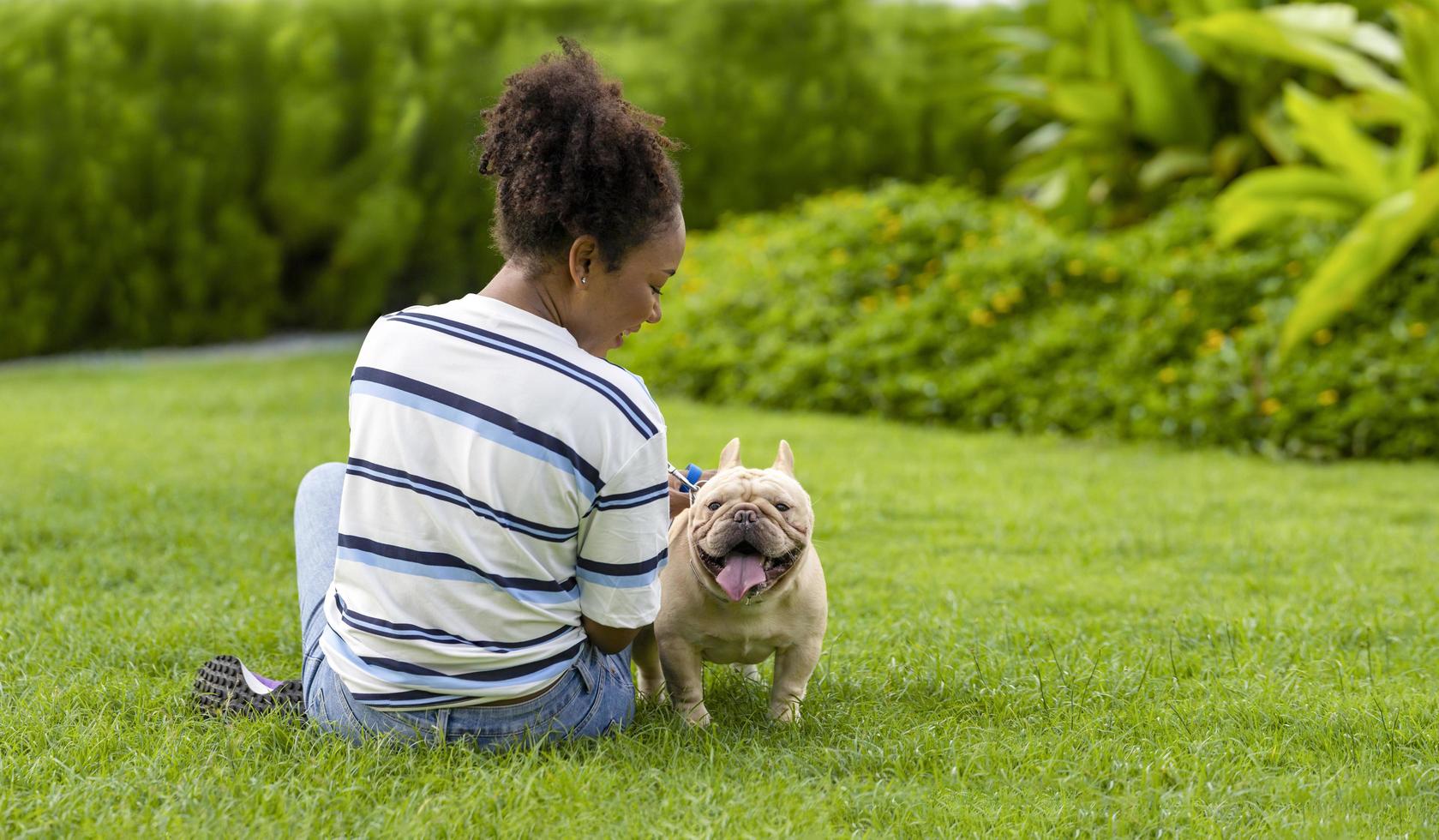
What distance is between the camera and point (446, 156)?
472 inches

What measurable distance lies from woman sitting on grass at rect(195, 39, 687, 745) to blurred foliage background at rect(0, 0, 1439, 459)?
17.2 feet

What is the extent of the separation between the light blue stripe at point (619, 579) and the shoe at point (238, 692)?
0.79 metres

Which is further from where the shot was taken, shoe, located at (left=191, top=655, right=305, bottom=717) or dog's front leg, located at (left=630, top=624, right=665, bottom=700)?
dog's front leg, located at (left=630, top=624, right=665, bottom=700)

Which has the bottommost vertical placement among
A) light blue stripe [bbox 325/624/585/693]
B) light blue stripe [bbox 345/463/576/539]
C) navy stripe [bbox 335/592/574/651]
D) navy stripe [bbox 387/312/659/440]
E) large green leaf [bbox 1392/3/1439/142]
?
light blue stripe [bbox 325/624/585/693]

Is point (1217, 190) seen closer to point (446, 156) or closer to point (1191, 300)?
point (1191, 300)

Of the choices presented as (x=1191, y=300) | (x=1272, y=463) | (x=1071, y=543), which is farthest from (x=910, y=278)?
(x=1071, y=543)

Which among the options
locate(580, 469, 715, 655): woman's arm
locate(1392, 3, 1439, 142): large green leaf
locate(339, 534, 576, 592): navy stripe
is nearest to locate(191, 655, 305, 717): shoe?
locate(339, 534, 576, 592): navy stripe

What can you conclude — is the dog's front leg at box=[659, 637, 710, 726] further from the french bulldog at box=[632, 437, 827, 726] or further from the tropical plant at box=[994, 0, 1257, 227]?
the tropical plant at box=[994, 0, 1257, 227]

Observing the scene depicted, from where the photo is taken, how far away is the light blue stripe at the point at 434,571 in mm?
2479

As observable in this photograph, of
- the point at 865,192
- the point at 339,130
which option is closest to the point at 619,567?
the point at 339,130

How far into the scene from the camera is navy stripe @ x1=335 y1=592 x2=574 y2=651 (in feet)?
8.21

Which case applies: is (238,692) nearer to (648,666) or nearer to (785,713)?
Answer: (648,666)

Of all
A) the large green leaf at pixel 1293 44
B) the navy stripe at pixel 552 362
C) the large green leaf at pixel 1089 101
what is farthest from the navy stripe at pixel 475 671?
the large green leaf at pixel 1089 101

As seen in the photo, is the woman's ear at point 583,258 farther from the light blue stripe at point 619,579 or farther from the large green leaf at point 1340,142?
the large green leaf at point 1340,142
